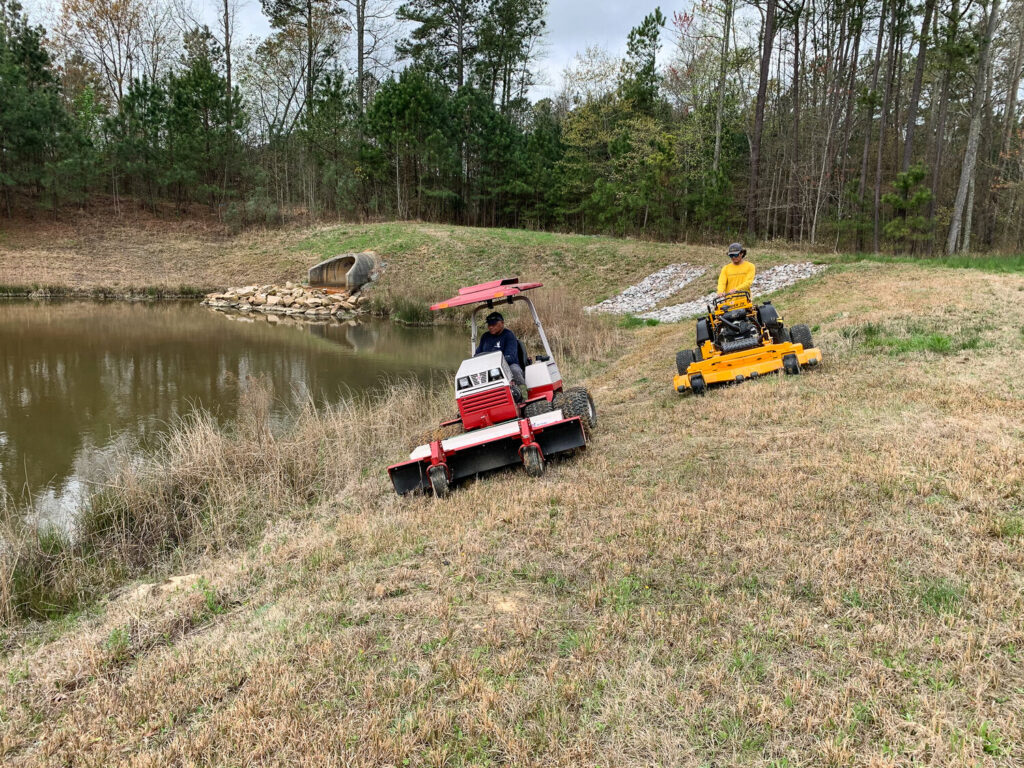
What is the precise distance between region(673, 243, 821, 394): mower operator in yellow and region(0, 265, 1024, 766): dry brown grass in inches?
87.7

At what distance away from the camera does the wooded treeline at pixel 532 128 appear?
2722 centimetres

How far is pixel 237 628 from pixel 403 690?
1.46m

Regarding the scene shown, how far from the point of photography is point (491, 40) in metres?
40.0

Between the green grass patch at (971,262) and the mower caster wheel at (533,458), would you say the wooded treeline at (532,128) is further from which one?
the mower caster wheel at (533,458)

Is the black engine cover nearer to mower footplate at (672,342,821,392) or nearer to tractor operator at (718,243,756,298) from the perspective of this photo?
mower footplate at (672,342,821,392)

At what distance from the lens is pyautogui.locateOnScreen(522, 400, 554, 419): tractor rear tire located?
7.00 metres

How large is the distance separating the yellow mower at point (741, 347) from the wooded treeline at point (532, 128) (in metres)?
17.3

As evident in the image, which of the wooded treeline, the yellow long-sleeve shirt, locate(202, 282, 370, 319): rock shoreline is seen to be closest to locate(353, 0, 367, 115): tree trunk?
the wooded treeline

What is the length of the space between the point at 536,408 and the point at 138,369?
37.6 ft

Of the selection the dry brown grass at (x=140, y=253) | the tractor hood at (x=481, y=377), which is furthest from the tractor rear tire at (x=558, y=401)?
the dry brown grass at (x=140, y=253)

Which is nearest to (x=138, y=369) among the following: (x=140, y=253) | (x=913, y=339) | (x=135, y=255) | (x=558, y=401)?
(x=558, y=401)

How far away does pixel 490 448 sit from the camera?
638cm

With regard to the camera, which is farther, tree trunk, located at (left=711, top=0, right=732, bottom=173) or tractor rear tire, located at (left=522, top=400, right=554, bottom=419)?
tree trunk, located at (left=711, top=0, right=732, bottom=173)

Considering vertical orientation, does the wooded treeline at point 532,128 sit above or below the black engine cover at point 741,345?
above
